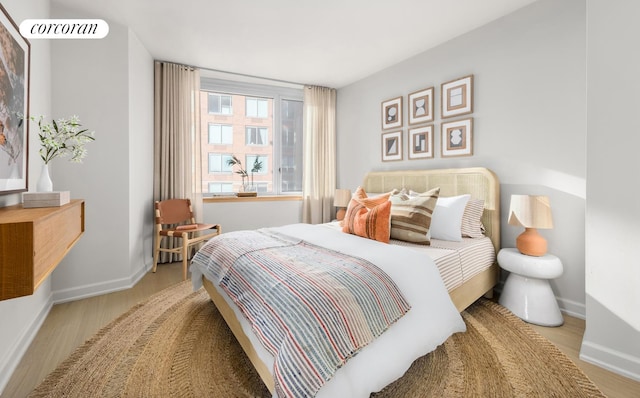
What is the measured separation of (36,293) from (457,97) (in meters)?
4.16

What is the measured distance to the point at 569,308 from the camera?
2.45 meters

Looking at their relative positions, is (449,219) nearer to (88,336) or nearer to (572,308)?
(572,308)

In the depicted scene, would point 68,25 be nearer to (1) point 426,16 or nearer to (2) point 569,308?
(1) point 426,16

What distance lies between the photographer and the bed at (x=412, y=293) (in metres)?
1.34

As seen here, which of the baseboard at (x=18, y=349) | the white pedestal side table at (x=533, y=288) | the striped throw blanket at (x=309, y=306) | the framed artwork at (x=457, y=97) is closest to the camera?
the striped throw blanket at (x=309, y=306)

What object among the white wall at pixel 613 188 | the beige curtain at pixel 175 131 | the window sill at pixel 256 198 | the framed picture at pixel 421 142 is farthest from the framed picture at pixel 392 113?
the beige curtain at pixel 175 131

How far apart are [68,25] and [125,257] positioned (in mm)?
2185

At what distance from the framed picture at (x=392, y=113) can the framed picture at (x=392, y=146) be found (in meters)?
0.11

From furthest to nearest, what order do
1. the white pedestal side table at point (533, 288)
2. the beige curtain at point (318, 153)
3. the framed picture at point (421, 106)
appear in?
the beige curtain at point (318, 153) < the framed picture at point (421, 106) < the white pedestal side table at point (533, 288)

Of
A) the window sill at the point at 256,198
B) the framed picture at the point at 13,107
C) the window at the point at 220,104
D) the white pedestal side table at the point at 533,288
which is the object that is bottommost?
the white pedestal side table at the point at 533,288

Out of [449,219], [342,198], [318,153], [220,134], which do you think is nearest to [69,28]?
[220,134]

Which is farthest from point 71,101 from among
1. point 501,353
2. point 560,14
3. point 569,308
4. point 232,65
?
point 569,308

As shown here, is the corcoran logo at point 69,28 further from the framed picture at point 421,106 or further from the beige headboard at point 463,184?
the beige headboard at point 463,184

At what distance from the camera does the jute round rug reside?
1.57 m
